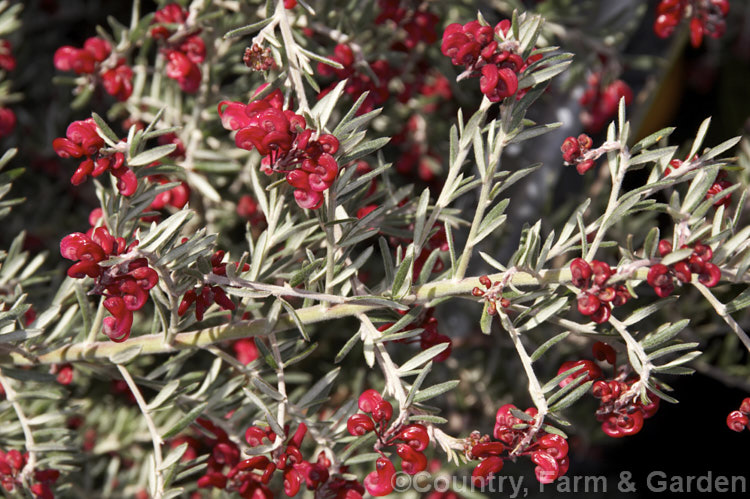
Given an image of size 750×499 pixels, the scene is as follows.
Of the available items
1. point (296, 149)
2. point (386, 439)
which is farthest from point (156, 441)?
point (296, 149)

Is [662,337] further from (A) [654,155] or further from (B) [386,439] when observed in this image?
(B) [386,439]

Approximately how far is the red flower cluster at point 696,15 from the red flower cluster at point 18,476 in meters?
1.06

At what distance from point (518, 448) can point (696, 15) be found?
698 millimetres

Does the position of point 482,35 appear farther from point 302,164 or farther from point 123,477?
point 123,477

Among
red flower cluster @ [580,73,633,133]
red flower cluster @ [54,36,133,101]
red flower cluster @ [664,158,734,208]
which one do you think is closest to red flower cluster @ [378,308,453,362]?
red flower cluster @ [664,158,734,208]

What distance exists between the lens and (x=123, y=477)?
3.92 feet

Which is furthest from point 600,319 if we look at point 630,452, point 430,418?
point 630,452

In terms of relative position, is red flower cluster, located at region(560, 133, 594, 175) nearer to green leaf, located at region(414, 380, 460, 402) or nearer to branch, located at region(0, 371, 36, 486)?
green leaf, located at region(414, 380, 460, 402)

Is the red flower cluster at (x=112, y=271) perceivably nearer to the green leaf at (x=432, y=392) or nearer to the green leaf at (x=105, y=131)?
the green leaf at (x=105, y=131)

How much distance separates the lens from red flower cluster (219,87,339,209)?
0.68m

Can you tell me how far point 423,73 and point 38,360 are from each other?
804mm

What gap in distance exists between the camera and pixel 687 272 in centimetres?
63

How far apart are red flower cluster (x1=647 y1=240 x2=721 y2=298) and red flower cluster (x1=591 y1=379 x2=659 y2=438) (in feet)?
0.45

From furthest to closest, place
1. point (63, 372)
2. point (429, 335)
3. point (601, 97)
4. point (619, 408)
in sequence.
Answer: point (601, 97), point (63, 372), point (429, 335), point (619, 408)
